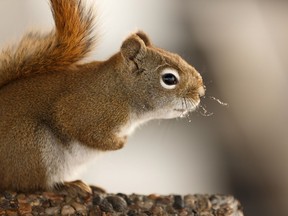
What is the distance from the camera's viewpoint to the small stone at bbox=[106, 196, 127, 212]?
49.8 inches

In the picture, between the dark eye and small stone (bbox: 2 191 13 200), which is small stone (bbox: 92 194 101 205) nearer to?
small stone (bbox: 2 191 13 200)

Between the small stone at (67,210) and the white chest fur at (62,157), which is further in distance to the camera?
the white chest fur at (62,157)

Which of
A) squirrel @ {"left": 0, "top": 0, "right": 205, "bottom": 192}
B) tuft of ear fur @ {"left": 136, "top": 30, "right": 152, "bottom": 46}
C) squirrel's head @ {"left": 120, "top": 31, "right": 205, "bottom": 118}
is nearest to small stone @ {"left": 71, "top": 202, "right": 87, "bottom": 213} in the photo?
squirrel @ {"left": 0, "top": 0, "right": 205, "bottom": 192}

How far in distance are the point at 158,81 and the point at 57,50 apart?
0.67ft

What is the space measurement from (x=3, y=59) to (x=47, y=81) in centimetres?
11

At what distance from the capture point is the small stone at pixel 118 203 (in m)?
1.26

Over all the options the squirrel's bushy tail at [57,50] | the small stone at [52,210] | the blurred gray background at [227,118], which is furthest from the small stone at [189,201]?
the blurred gray background at [227,118]

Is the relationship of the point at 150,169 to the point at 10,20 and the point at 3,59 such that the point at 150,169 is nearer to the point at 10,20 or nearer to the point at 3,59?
the point at 10,20

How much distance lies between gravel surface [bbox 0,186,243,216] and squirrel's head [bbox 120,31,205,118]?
0.60ft

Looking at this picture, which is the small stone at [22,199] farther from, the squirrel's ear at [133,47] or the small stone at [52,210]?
the squirrel's ear at [133,47]

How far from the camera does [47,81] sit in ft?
4.57

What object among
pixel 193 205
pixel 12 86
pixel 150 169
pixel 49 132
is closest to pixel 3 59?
pixel 12 86

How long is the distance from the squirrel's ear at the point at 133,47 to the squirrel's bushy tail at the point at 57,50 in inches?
3.3

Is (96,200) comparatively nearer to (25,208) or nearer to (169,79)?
(25,208)
